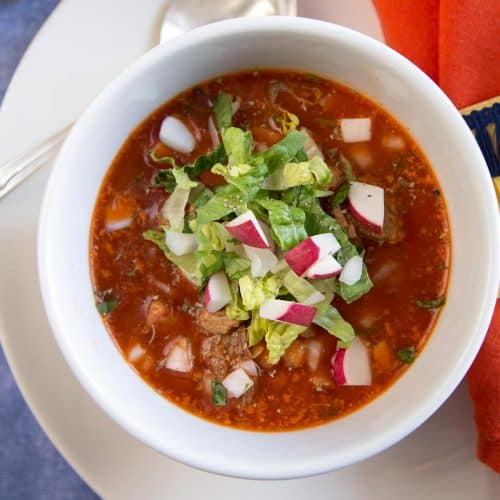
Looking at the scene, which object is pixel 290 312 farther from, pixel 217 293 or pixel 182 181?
pixel 182 181

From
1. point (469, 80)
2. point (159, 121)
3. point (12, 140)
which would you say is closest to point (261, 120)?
point (159, 121)

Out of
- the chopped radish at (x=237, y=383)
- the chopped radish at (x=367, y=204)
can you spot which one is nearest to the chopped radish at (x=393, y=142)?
the chopped radish at (x=367, y=204)

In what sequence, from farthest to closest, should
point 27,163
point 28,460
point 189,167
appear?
point 28,460 → point 27,163 → point 189,167

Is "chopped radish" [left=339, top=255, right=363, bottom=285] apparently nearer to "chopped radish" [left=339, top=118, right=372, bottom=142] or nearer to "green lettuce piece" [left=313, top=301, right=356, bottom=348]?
"green lettuce piece" [left=313, top=301, right=356, bottom=348]

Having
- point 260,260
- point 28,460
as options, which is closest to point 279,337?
point 260,260

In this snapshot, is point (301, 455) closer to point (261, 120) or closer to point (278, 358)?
point (278, 358)

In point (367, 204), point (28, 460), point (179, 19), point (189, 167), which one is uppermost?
point (179, 19)
